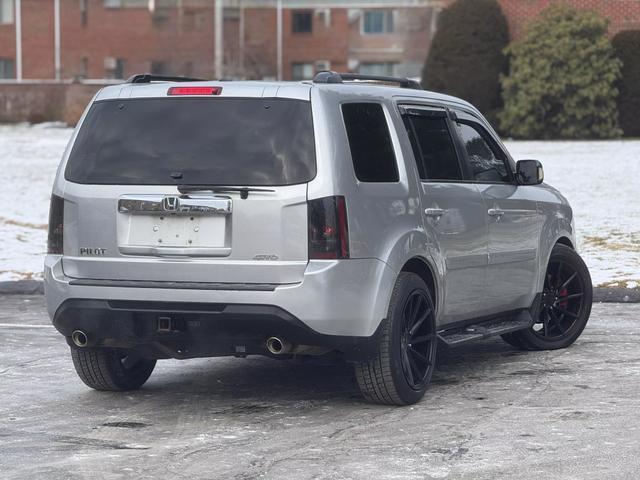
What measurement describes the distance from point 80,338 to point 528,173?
3.31 m

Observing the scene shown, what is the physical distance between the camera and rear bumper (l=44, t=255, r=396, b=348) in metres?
7.13

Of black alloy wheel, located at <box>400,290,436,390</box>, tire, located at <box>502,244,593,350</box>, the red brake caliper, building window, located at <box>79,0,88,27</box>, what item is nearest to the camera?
black alloy wheel, located at <box>400,290,436,390</box>

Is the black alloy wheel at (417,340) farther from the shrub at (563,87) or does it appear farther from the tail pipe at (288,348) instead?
the shrub at (563,87)

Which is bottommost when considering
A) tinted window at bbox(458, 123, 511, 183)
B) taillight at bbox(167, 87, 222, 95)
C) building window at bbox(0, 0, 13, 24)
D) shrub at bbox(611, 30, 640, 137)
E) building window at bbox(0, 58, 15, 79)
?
building window at bbox(0, 58, 15, 79)

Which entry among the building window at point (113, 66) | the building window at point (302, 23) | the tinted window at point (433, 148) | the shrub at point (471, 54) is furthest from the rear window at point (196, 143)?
the building window at point (113, 66)

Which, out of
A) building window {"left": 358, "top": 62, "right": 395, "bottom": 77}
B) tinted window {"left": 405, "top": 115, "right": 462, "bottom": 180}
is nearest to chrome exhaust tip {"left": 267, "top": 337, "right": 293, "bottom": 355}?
tinted window {"left": 405, "top": 115, "right": 462, "bottom": 180}

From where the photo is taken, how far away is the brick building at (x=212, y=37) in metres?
59.1

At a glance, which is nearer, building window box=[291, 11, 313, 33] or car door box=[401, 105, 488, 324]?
car door box=[401, 105, 488, 324]

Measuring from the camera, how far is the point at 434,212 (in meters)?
8.12

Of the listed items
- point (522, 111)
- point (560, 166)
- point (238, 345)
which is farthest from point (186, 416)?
point (522, 111)

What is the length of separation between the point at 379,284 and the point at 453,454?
3.94 feet

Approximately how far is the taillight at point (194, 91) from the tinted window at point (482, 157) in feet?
6.39

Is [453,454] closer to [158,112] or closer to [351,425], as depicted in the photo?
[351,425]

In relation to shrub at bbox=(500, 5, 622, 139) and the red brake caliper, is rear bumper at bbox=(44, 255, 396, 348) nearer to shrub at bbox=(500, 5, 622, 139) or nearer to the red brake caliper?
the red brake caliper
